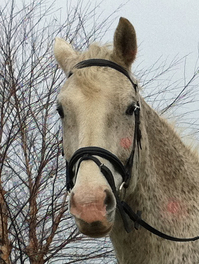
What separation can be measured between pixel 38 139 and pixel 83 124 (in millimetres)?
5073

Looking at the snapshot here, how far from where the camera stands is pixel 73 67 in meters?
3.34

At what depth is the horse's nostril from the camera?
2384mm

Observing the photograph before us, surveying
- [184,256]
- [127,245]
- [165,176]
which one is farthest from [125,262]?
[165,176]

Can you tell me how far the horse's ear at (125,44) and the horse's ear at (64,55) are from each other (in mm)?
484

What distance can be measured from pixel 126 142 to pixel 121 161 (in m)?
0.18

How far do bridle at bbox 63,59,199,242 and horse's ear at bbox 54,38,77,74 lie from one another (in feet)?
0.94

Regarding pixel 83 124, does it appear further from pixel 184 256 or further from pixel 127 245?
pixel 184 256

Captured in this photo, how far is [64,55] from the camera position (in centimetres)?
371

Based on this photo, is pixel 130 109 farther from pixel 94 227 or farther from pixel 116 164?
pixel 94 227

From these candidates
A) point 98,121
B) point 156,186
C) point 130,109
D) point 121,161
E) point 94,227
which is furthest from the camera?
point 156,186

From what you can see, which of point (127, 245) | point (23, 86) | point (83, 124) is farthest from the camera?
point (23, 86)

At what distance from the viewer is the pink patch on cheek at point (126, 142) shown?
9.54 ft

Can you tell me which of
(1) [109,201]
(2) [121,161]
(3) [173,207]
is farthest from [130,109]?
(3) [173,207]

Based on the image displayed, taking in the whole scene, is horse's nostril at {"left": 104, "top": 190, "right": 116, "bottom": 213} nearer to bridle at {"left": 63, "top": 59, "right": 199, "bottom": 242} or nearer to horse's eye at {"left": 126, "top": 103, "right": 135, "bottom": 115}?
bridle at {"left": 63, "top": 59, "right": 199, "bottom": 242}
